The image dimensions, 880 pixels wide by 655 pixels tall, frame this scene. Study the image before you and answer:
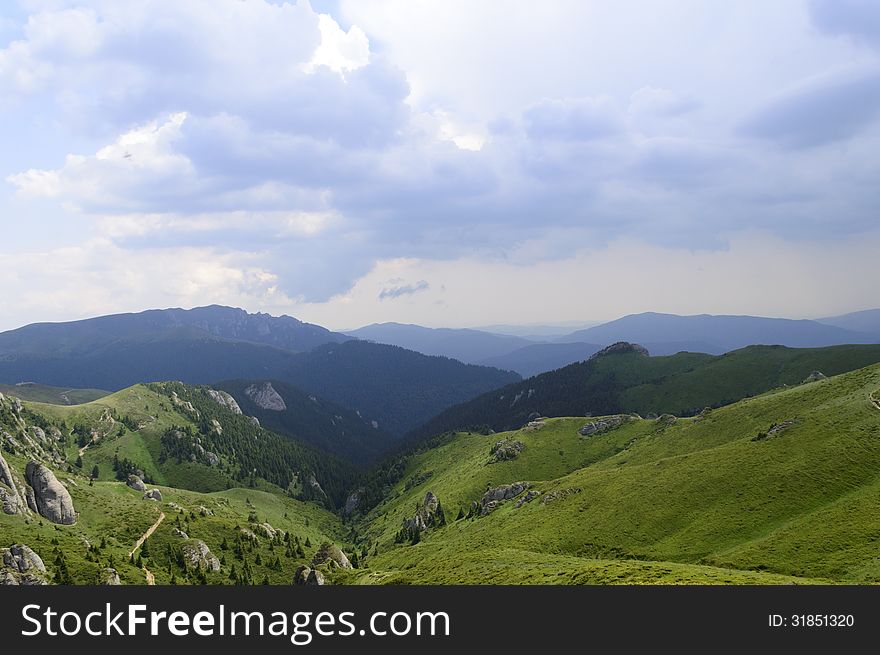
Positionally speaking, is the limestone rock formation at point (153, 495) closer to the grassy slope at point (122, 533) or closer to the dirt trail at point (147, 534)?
the grassy slope at point (122, 533)

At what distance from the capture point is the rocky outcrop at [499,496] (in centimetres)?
15362

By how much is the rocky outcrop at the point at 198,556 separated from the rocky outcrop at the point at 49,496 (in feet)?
108

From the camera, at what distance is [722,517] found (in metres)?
88.0

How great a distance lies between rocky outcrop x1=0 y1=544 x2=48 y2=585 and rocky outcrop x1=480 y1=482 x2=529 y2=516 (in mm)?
111012

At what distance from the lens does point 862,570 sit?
5822cm

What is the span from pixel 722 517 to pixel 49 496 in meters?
166

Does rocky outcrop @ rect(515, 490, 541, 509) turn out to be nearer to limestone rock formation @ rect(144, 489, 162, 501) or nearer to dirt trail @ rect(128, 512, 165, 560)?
dirt trail @ rect(128, 512, 165, 560)

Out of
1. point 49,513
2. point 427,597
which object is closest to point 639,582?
point 427,597

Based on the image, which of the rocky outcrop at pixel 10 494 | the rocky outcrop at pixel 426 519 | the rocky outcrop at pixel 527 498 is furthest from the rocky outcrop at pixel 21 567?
the rocky outcrop at pixel 527 498

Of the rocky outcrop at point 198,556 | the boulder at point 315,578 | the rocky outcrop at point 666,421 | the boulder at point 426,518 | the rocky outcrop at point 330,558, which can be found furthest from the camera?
the rocky outcrop at point 666,421

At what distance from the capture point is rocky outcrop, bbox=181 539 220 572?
125m

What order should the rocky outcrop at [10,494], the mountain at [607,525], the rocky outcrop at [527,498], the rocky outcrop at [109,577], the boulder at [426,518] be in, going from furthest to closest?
the boulder at [426,518], the rocky outcrop at [527,498], the rocky outcrop at [10,494], the rocky outcrop at [109,577], the mountain at [607,525]

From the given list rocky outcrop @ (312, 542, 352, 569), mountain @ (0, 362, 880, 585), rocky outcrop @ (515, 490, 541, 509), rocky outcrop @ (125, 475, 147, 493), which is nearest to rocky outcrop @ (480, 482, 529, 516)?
mountain @ (0, 362, 880, 585)

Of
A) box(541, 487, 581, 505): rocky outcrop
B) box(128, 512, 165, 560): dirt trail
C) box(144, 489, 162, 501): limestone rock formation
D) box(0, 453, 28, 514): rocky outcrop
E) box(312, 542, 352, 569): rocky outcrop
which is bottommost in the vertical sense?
box(312, 542, 352, 569): rocky outcrop
